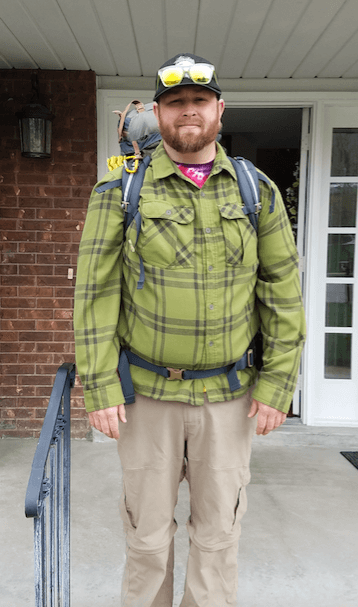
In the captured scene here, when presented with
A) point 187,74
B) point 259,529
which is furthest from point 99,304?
point 259,529

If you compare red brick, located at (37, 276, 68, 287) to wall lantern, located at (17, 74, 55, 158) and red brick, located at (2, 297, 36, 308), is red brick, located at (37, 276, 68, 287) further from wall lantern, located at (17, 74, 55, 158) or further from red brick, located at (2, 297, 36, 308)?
wall lantern, located at (17, 74, 55, 158)

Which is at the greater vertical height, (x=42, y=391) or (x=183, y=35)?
(x=183, y=35)

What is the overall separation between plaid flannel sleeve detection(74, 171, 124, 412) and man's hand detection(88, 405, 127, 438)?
0.06 feet

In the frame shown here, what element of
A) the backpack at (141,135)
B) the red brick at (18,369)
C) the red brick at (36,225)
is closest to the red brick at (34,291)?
the red brick at (36,225)

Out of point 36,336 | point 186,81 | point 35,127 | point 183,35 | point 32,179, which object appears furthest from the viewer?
point 36,336

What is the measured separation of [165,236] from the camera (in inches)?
54.5

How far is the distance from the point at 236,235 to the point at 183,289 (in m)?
0.22

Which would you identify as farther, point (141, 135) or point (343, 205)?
point (343, 205)

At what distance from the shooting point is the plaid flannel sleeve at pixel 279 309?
1488 millimetres

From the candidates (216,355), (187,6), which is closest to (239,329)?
(216,355)

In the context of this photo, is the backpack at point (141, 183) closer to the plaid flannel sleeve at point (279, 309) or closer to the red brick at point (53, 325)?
the plaid flannel sleeve at point (279, 309)

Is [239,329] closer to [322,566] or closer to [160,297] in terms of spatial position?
[160,297]

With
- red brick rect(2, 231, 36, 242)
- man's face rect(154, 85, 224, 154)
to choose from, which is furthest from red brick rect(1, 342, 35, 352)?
man's face rect(154, 85, 224, 154)

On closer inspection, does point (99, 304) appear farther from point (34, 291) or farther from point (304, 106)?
point (304, 106)
